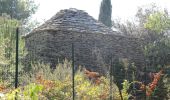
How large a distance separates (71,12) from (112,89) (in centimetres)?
794

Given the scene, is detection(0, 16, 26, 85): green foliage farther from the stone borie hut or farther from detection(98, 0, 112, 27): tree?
detection(98, 0, 112, 27): tree

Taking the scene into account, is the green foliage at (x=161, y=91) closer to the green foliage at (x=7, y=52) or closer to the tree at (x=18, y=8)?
the green foliage at (x=7, y=52)

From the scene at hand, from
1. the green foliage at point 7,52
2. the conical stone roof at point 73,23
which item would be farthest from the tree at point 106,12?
the green foliage at point 7,52

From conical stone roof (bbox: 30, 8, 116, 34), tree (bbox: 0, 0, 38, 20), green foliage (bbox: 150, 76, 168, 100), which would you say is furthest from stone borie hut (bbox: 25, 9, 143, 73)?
tree (bbox: 0, 0, 38, 20)

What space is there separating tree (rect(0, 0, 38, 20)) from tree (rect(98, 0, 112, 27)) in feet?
21.1

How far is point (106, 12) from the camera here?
26.6 metres

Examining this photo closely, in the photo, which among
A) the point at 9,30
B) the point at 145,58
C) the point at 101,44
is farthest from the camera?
the point at 145,58

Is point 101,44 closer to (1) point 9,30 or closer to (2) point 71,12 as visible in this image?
(2) point 71,12

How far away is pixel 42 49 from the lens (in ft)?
54.1

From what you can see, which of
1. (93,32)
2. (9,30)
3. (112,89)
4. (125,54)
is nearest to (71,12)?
(93,32)

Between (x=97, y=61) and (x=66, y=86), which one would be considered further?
(x=97, y=61)

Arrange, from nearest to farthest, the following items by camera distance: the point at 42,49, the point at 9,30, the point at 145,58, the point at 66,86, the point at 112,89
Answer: the point at 66,86 < the point at 112,89 < the point at 9,30 < the point at 42,49 < the point at 145,58

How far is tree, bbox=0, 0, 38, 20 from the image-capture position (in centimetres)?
2900

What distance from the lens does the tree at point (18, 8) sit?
95.1 feet
